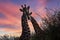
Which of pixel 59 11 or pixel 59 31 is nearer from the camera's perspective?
pixel 59 31

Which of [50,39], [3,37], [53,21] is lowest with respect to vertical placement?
[50,39]

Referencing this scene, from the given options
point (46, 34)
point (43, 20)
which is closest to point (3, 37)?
point (43, 20)

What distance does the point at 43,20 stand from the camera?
7.42 metres

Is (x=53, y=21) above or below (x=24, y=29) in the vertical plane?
below

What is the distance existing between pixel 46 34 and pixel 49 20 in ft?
2.42

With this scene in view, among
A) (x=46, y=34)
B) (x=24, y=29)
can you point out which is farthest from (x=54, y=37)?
(x=24, y=29)

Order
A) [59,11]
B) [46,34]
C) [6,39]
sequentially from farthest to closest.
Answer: [6,39]
[59,11]
[46,34]

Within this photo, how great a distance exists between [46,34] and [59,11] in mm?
920

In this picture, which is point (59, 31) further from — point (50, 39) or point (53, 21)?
point (53, 21)

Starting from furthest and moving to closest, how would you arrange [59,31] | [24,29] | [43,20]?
1. [24,29]
2. [43,20]
3. [59,31]

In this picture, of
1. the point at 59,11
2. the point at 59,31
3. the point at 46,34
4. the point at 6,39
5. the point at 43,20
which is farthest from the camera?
the point at 6,39

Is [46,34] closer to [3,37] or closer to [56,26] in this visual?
[56,26]

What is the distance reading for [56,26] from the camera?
6.09m

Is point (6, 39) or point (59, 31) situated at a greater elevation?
point (6, 39)
